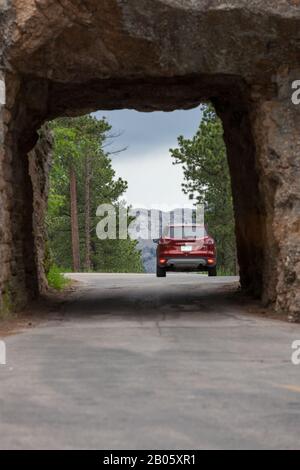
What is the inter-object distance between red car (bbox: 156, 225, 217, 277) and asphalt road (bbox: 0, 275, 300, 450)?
10086mm

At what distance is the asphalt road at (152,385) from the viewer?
409 cm

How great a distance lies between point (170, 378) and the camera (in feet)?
19.5

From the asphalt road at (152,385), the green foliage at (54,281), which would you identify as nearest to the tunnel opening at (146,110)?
the green foliage at (54,281)

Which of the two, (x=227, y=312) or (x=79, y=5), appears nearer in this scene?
(x=79, y=5)

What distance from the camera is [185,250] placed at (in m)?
21.2

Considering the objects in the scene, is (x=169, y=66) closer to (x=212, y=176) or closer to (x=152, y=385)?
(x=152, y=385)

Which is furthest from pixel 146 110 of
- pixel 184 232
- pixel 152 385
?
pixel 152 385

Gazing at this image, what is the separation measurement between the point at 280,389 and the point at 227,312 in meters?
6.26

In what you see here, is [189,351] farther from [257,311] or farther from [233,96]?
[233,96]

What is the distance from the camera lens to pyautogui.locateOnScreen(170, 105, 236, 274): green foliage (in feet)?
143

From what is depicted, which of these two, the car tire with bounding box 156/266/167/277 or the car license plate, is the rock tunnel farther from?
the car tire with bounding box 156/266/167/277

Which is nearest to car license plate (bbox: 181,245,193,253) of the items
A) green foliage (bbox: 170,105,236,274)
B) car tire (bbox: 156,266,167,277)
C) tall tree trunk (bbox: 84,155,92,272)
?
car tire (bbox: 156,266,167,277)

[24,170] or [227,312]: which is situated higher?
[24,170]
